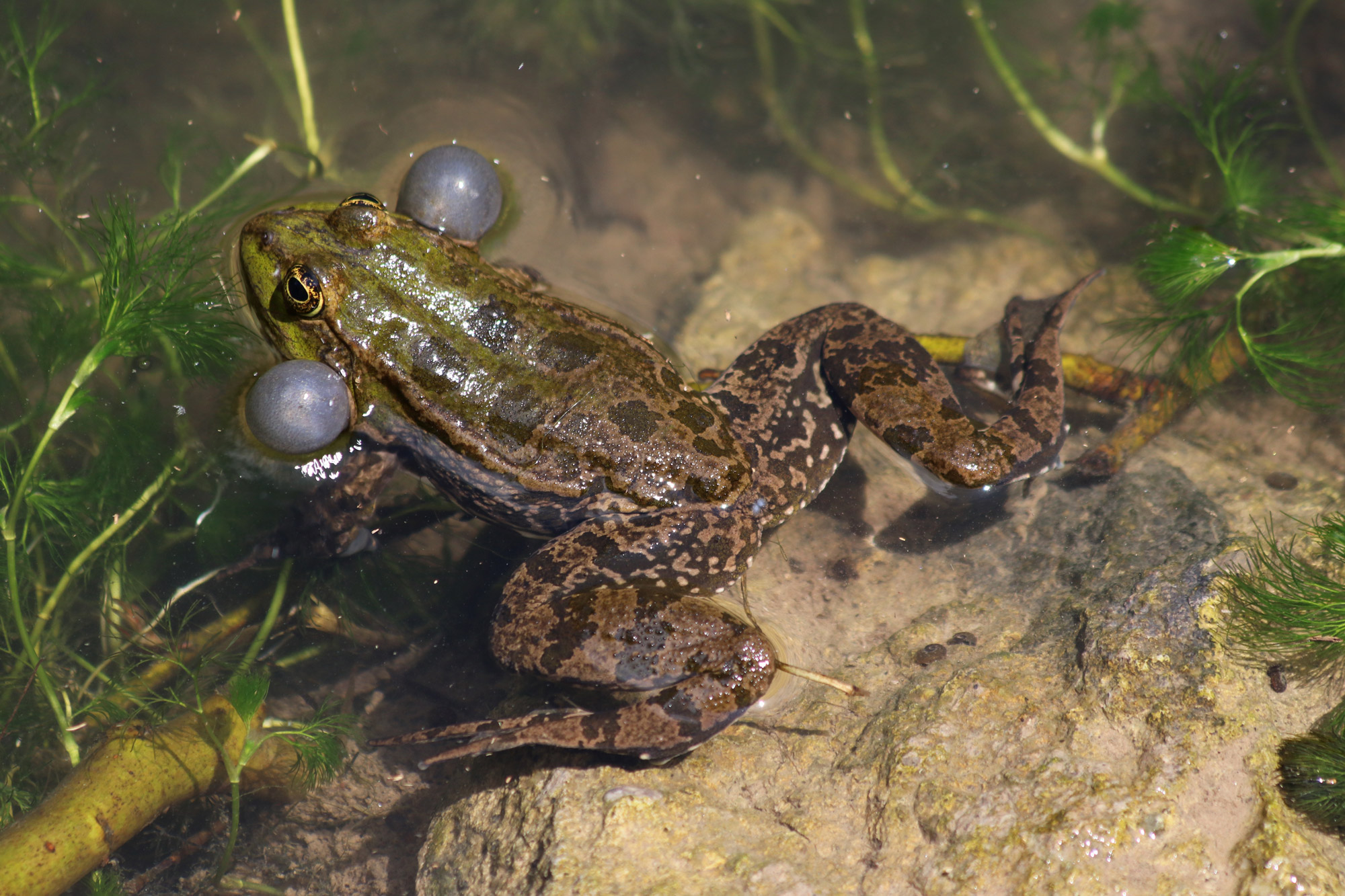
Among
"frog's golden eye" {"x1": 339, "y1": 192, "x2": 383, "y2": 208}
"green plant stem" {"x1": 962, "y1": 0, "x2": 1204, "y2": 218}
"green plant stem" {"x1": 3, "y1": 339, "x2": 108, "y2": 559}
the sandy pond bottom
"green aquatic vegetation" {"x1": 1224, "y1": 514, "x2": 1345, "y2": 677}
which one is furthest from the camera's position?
"green plant stem" {"x1": 962, "y1": 0, "x2": 1204, "y2": 218}

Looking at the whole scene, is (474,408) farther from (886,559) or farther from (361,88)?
(361,88)

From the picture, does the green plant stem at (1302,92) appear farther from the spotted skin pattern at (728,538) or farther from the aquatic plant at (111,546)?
the aquatic plant at (111,546)

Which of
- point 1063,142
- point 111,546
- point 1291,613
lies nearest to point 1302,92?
point 1063,142

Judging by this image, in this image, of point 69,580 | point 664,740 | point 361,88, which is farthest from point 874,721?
point 361,88

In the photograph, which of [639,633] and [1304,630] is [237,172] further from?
[1304,630]

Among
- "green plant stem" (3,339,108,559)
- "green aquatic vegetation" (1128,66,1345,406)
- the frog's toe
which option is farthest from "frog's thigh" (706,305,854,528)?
"green plant stem" (3,339,108,559)

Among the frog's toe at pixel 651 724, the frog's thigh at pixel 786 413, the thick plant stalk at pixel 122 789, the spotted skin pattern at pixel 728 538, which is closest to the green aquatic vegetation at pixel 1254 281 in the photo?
the spotted skin pattern at pixel 728 538

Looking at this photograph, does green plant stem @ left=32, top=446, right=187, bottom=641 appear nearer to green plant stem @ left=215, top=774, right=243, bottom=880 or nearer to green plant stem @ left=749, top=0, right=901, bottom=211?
green plant stem @ left=215, top=774, right=243, bottom=880
